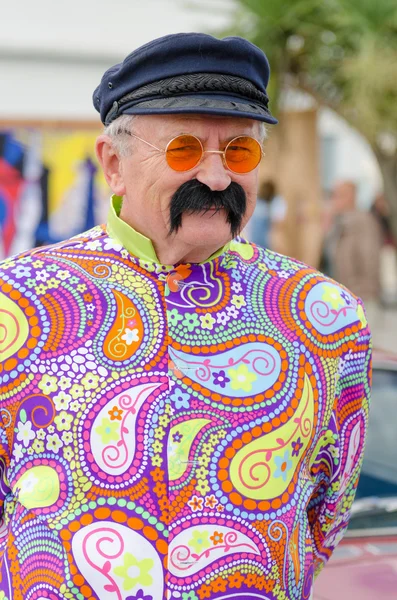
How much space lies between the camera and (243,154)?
1748mm

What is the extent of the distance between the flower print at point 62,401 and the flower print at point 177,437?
0.19 m

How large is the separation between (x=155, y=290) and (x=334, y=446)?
473 mm

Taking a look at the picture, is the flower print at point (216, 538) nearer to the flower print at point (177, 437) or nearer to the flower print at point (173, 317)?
the flower print at point (177, 437)

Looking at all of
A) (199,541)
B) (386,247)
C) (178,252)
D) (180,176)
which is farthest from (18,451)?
(386,247)

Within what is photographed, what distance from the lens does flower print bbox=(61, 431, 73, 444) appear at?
1.66m

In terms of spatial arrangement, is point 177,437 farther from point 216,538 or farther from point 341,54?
point 341,54

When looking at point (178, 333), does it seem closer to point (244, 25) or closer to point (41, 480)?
point (41, 480)

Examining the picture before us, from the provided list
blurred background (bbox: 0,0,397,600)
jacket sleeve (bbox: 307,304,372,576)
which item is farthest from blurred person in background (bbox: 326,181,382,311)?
jacket sleeve (bbox: 307,304,372,576)

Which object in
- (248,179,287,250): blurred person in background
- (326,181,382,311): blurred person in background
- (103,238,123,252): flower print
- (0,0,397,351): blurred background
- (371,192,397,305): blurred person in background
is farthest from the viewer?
(371,192,397,305): blurred person in background

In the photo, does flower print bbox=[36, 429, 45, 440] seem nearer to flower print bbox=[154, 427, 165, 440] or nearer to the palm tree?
flower print bbox=[154, 427, 165, 440]

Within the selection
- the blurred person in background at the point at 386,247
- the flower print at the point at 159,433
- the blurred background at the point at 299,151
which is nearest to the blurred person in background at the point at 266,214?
the blurred background at the point at 299,151

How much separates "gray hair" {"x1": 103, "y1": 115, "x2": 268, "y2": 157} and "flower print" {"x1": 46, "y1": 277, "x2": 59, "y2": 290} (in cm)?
27

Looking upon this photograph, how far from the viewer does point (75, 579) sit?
5.33ft

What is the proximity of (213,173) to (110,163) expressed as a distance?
27 centimetres
